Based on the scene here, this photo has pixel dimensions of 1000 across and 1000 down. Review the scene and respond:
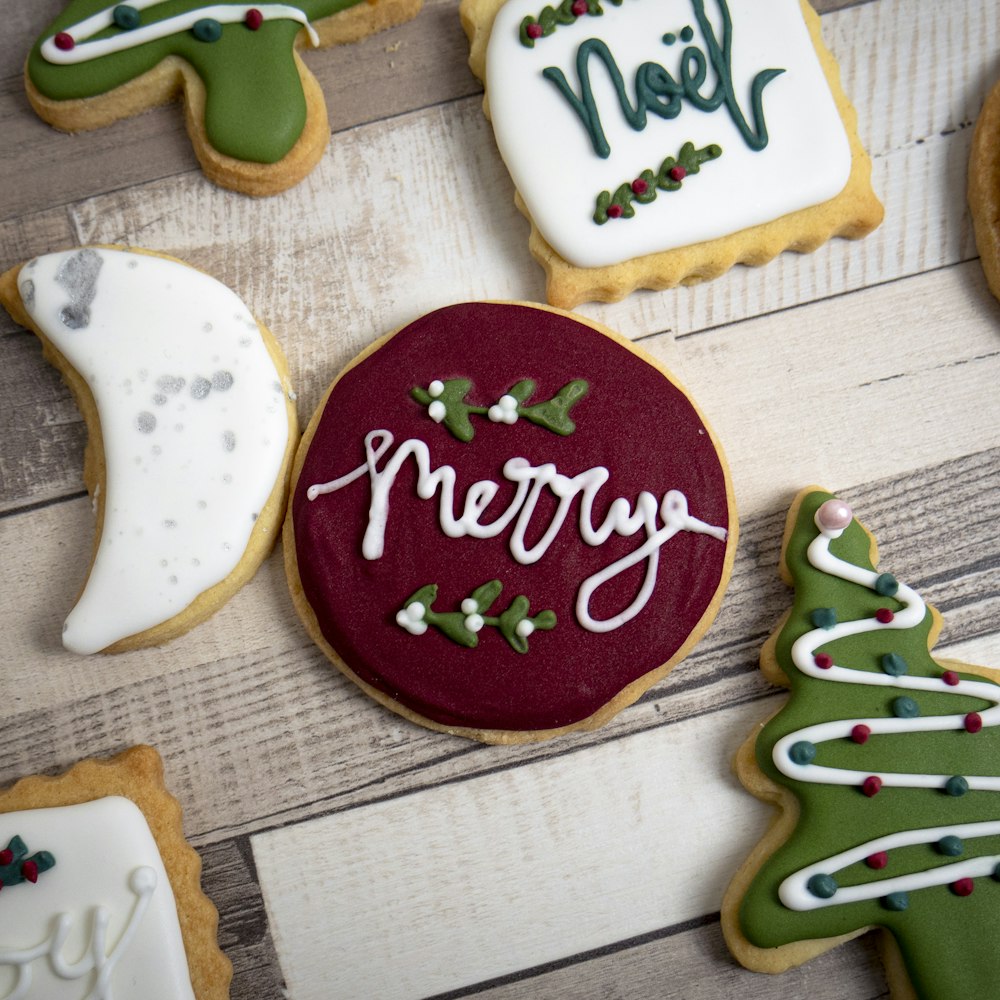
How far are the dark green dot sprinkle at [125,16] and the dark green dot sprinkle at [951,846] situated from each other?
161 centimetres

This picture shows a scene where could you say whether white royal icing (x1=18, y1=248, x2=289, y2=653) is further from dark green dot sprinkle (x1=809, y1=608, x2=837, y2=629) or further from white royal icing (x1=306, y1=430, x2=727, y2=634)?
dark green dot sprinkle (x1=809, y1=608, x2=837, y2=629)

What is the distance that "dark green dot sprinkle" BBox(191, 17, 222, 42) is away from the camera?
1396 millimetres

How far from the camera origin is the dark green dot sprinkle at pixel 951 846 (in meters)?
1.23

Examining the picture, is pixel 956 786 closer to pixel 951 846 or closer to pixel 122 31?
pixel 951 846

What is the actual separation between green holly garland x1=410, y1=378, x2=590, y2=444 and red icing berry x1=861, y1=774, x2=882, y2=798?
608 mm

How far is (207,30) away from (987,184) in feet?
3.93

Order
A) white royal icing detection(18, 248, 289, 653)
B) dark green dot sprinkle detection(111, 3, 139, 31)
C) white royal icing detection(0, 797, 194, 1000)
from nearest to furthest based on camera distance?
white royal icing detection(0, 797, 194, 1000)
white royal icing detection(18, 248, 289, 653)
dark green dot sprinkle detection(111, 3, 139, 31)

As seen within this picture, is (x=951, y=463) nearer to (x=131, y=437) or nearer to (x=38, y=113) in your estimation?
(x=131, y=437)

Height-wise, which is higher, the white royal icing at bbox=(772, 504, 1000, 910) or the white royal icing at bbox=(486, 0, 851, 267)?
the white royal icing at bbox=(486, 0, 851, 267)

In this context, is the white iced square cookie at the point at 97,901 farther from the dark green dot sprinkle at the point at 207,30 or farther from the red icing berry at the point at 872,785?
the dark green dot sprinkle at the point at 207,30

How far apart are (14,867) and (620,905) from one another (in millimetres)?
803

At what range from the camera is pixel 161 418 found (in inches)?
52.0

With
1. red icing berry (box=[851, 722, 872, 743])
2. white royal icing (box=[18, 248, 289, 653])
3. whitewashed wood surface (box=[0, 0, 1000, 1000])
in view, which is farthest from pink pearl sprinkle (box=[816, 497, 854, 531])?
white royal icing (box=[18, 248, 289, 653])

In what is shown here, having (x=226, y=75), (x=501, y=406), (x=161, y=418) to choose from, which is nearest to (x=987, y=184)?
(x=501, y=406)
